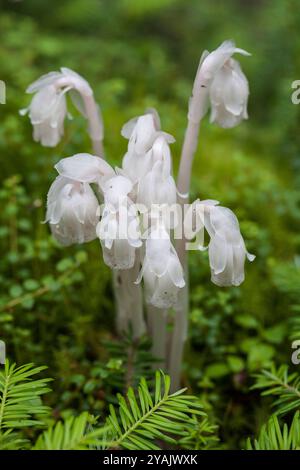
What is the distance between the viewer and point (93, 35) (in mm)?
3641

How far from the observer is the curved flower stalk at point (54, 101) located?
4.93 feet

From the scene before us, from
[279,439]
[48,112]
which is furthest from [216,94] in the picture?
[279,439]

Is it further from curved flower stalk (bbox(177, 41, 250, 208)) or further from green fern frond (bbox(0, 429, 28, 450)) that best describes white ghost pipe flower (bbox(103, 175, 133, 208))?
green fern frond (bbox(0, 429, 28, 450))

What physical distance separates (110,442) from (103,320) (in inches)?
34.4

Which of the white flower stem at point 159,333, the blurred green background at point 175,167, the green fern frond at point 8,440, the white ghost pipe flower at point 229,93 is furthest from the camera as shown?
the blurred green background at point 175,167

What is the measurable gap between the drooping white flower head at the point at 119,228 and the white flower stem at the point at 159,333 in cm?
34

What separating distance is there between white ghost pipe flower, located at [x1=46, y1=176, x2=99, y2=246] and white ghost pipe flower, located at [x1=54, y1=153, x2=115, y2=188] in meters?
0.02

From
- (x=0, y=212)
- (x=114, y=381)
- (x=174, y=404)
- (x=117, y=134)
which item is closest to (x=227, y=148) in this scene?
(x=117, y=134)

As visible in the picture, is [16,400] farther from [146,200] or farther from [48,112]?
[48,112]

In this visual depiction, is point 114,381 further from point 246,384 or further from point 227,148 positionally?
point 227,148

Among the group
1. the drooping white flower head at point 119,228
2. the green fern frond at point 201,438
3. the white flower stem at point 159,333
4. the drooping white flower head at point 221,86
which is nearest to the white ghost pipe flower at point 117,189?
the drooping white flower head at point 119,228

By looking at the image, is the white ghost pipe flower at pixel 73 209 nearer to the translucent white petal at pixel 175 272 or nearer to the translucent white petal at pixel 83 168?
the translucent white petal at pixel 83 168

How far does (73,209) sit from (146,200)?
16cm

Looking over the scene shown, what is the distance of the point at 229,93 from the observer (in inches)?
56.9
